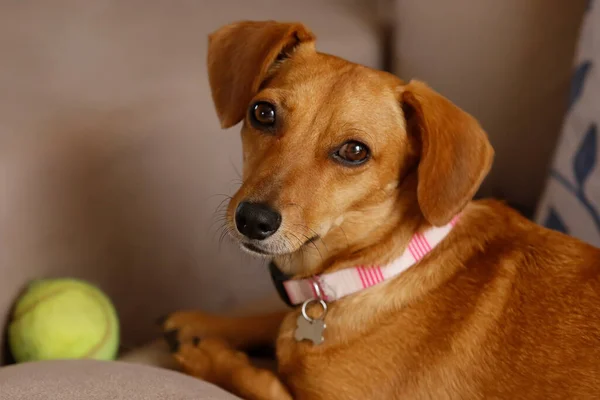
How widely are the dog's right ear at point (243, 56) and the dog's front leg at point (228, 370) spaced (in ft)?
1.88

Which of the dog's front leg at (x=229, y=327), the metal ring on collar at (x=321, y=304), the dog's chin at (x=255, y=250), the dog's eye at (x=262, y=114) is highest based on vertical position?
the dog's eye at (x=262, y=114)

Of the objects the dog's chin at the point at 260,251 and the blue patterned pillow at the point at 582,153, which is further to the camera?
the blue patterned pillow at the point at 582,153

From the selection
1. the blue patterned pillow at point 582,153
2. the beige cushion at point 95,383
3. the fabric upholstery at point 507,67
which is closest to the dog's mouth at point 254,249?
the beige cushion at point 95,383

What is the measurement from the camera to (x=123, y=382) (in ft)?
4.24

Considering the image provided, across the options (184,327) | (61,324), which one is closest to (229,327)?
(184,327)

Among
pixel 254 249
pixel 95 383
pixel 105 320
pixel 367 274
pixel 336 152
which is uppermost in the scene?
pixel 336 152

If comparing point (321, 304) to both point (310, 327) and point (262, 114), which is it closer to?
point (310, 327)

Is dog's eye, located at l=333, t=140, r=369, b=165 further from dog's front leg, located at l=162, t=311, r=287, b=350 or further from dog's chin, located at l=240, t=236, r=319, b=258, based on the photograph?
dog's front leg, located at l=162, t=311, r=287, b=350

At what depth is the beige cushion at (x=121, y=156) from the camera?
1741 millimetres

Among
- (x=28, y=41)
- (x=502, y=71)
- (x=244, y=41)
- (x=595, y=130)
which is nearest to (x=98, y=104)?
(x=28, y=41)

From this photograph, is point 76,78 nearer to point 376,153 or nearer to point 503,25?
point 376,153

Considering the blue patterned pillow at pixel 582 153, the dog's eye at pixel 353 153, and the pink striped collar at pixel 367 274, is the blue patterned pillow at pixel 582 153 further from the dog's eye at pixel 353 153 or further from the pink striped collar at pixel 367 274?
the dog's eye at pixel 353 153

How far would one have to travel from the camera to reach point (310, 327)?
1.51 meters

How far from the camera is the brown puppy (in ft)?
4.45
